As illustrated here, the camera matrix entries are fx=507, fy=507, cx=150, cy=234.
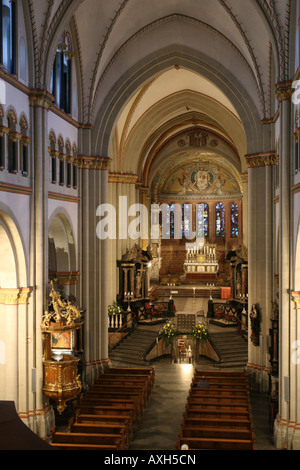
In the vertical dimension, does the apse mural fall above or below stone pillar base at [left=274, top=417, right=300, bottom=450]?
above

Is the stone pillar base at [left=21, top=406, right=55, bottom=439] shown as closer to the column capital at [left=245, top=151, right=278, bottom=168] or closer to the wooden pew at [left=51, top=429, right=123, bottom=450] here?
the wooden pew at [left=51, top=429, right=123, bottom=450]

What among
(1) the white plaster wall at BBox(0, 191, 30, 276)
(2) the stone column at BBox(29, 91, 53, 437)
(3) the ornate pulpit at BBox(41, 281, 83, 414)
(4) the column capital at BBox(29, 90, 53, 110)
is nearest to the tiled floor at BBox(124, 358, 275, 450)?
(3) the ornate pulpit at BBox(41, 281, 83, 414)

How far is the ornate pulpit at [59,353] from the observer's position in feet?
51.2

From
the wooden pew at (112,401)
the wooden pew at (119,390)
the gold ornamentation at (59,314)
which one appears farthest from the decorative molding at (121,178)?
the wooden pew at (112,401)

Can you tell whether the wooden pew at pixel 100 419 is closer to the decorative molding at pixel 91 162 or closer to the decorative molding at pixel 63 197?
the decorative molding at pixel 63 197

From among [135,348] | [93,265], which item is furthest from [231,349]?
[93,265]

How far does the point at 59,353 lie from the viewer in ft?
53.1

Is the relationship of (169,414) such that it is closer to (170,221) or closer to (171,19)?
(171,19)

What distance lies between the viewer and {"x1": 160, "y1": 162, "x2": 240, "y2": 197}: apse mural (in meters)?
48.0

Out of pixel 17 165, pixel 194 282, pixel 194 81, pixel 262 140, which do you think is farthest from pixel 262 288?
pixel 194 282

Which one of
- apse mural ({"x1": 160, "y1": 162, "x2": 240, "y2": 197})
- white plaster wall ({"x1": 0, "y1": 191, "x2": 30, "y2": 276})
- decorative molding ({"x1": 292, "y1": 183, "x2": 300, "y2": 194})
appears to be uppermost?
apse mural ({"x1": 160, "y1": 162, "x2": 240, "y2": 197})

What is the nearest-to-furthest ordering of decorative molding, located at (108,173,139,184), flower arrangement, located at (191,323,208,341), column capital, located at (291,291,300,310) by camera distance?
column capital, located at (291,291,300,310) < flower arrangement, located at (191,323,208,341) < decorative molding, located at (108,173,139,184)

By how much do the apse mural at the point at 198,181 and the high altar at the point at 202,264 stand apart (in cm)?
526

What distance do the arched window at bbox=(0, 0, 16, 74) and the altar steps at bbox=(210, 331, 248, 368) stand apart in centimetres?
1644
